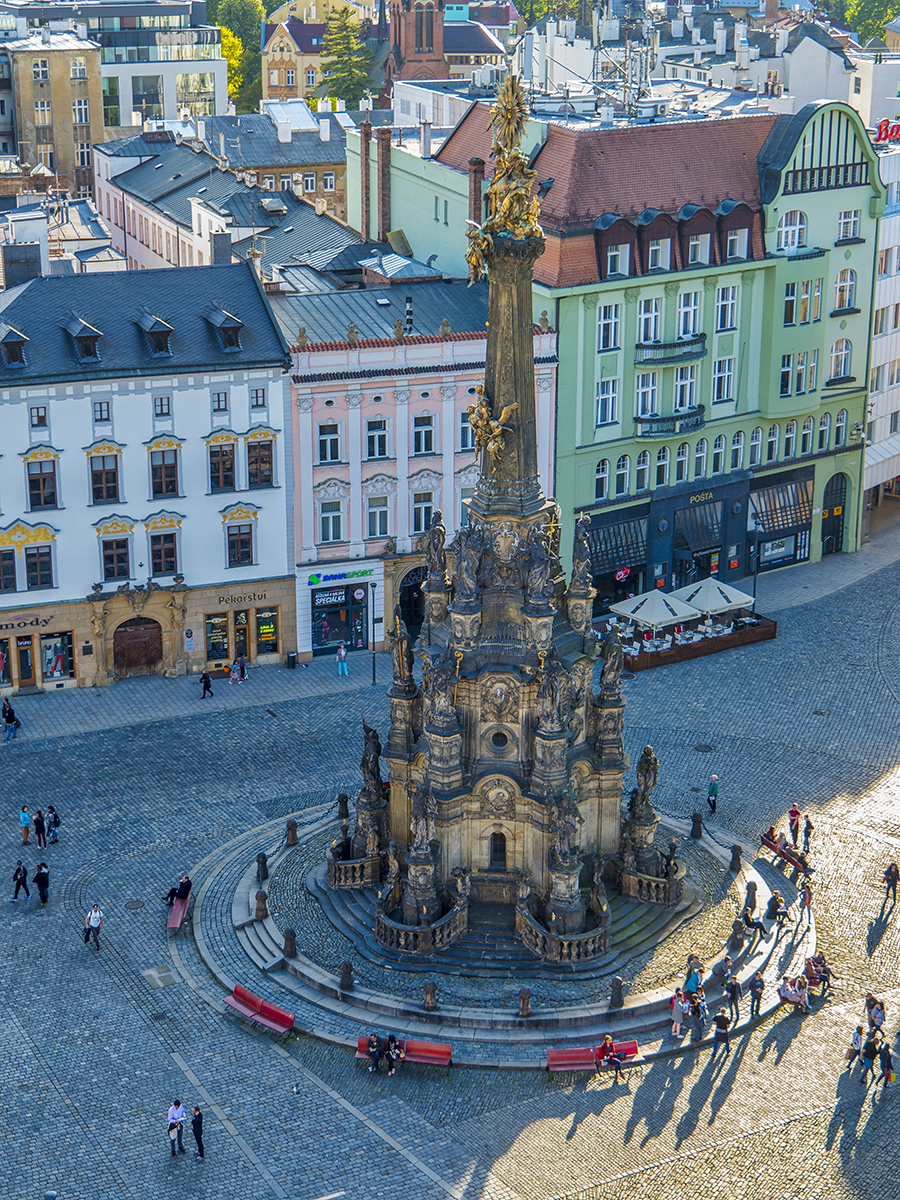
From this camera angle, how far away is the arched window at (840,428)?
110 m

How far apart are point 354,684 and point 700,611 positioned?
1855cm

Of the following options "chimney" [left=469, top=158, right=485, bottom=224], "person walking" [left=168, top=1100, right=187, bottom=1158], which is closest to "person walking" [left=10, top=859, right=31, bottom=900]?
"person walking" [left=168, top=1100, right=187, bottom=1158]

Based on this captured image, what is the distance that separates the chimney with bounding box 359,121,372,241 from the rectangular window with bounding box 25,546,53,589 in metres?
36.6

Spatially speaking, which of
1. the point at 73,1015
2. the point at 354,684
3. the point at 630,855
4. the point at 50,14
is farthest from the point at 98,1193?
the point at 50,14

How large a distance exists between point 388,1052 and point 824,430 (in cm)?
6128

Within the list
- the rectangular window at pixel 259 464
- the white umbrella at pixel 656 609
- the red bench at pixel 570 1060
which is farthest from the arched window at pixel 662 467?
the red bench at pixel 570 1060

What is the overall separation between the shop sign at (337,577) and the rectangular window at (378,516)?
1916 millimetres

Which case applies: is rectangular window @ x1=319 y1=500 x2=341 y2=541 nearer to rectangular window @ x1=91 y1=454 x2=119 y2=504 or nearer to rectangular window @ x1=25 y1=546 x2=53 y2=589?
rectangular window @ x1=91 y1=454 x2=119 y2=504

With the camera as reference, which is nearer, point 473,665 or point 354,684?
point 473,665

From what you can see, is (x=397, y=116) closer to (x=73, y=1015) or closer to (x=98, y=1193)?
(x=73, y=1015)

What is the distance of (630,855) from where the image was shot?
2628 inches

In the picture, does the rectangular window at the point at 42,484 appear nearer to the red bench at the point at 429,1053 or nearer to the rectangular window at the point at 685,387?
the rectangular window at the point at 685,387

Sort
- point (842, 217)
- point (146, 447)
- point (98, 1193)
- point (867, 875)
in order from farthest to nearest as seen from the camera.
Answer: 1. point (842, 217)
2. point (146, 447)
3. point (867, 875)
4. point (98, 1193)

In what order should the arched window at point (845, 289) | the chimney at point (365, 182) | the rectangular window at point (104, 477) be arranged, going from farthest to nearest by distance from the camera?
the chimney at point (365, 182), the arched window at point (845, 289), the rectangular window at point (104, 477)
